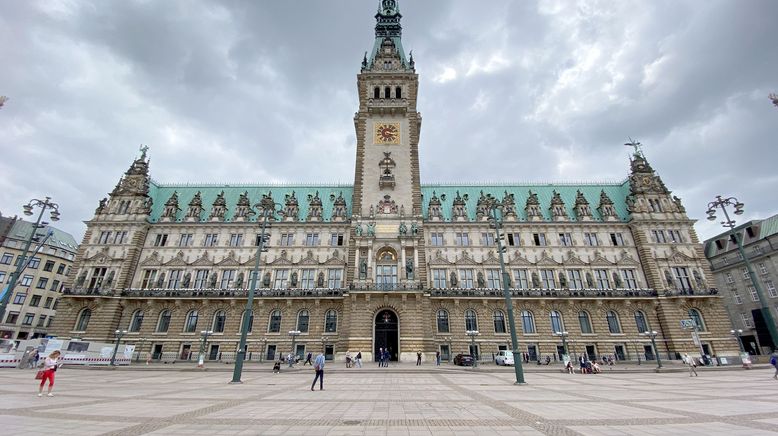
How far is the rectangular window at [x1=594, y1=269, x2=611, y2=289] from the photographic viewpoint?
4431 centimetres

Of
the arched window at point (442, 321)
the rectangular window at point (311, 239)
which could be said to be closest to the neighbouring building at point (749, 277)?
the arched window at point (442, 321)

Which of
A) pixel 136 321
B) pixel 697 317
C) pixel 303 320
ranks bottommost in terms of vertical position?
pixel 136 321

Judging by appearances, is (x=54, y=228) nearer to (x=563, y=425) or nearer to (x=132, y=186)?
(x=132, y=186)

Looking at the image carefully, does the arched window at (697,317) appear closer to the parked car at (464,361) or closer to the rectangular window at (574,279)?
the rectangular window at (574,279)

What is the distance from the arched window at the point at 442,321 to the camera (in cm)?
4188

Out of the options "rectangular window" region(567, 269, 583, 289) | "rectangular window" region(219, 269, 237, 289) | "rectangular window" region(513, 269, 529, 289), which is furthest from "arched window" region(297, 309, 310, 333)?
"rectangular window" region(567, 269, 583, 289)

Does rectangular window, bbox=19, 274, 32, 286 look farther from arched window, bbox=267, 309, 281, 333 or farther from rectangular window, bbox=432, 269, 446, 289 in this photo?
rectangular window, bbox=432, 269, 446, 289

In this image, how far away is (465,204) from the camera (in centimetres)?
5059

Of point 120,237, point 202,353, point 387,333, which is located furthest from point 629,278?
point 120,237

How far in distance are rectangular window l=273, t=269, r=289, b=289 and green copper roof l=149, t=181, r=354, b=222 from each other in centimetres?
919

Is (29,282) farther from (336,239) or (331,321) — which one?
(331,321)

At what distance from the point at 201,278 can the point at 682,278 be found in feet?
213

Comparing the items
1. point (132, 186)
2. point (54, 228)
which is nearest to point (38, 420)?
point (132, 186)

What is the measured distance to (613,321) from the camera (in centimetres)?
4259
